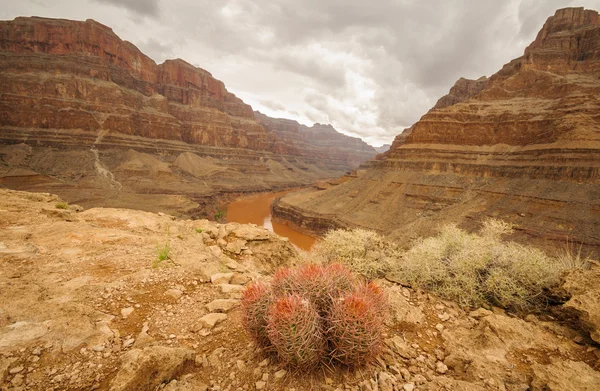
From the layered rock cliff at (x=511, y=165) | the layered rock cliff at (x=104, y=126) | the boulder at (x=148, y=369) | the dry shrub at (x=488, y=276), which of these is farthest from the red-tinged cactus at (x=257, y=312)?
the layered rock cliff at (x=104, y=126)

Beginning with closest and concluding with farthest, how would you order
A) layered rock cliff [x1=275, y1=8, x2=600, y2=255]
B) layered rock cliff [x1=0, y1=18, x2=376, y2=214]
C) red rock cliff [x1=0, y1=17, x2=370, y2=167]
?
1. layered rock cliff [x1=275, y1=8, x2=600, y2=255]
2. layered rock cliff [x1=0, y1=18, x2=376, y2=214]
3. red rock cliff [x1=0, y1=17, x2=370, y2=167]

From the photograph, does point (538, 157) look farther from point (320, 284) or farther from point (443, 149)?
point (320, 284)

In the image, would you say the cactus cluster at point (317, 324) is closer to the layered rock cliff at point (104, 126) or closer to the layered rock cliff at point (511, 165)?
the layered rock cliff at point (511, 165)

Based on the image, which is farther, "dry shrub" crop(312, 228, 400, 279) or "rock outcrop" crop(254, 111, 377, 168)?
"rock outcrop" crop(254, 111, 377, 168)

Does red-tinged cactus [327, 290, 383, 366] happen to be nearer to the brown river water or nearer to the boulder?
the boulder

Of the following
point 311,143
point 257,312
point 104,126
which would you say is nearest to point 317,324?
point 257,312

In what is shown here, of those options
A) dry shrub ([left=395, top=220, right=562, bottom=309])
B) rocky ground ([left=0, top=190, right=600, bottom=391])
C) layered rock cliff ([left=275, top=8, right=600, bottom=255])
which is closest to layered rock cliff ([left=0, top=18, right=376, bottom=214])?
layered rock cliff ([left=275, top=8, right=600, bottom=255])

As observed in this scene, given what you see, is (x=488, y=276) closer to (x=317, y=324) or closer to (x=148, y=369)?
(x=317, y=324)
